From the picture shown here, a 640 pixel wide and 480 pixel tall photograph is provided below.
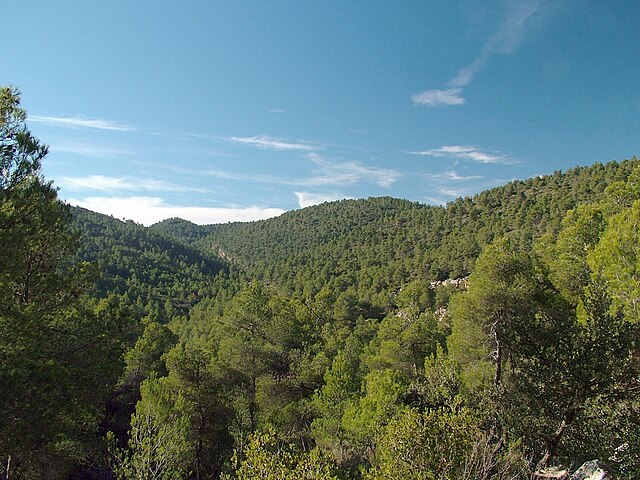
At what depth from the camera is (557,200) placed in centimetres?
5991

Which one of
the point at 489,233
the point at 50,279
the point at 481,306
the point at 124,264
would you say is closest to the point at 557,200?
the point at 489,233

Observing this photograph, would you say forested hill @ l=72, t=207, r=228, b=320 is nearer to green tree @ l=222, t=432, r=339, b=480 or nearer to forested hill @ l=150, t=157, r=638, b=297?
forested hill @ l=150, t=157, r=638, b=297

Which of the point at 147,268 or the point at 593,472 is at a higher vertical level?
the point at 593,472

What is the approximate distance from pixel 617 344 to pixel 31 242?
1411cm

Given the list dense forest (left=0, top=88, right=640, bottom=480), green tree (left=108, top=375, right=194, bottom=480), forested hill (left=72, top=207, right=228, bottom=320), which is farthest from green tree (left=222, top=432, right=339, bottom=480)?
forested hill (left=72, top=207, right=228, bottom=320)

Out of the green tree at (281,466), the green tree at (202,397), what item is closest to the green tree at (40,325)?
the green tree at (281,466)

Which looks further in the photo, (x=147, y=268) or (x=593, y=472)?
(x=147, y=268)

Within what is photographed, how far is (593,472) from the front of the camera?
726 centimetres

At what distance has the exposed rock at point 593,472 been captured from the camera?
709cm

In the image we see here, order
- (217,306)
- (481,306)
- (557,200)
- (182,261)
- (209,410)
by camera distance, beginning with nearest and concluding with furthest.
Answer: (481,306) < (209,410) < (557,200) < (217,306) < (182,261)

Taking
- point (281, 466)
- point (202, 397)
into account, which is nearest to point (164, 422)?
point (202, 397)

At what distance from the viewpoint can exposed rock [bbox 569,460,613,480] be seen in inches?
279

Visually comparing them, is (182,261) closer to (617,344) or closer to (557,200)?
(557,200)

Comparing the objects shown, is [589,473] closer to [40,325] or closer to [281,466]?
[281,466]
